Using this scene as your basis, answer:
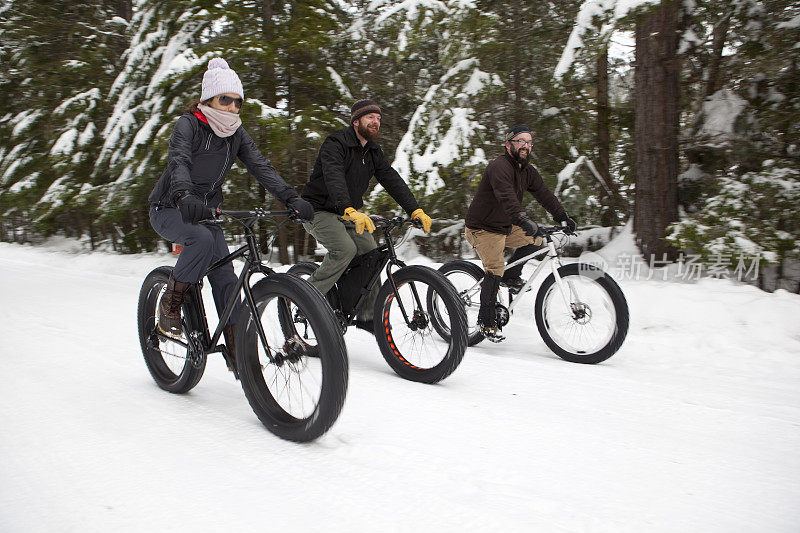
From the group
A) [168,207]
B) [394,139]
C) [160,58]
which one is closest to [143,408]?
[168,207]

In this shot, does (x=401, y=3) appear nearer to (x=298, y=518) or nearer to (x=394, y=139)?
(x=394, y=139)

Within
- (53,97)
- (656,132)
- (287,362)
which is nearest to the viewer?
(287,362)

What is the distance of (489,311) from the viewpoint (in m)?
5.33

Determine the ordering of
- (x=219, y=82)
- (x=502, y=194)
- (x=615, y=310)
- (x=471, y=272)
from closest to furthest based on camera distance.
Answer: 1. (x=219, y=82)
2. (x=615, y=310)
3. (x=502, y=194)
4. (x=471, y=272)

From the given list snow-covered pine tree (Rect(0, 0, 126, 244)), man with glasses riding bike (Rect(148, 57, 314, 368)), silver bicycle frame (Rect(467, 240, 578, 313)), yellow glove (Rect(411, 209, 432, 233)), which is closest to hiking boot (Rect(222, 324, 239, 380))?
man with glasses riding bike (Rect(148, 57, 314, 368))

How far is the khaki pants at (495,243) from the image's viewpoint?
543cm

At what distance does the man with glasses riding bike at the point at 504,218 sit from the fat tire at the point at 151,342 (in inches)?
110

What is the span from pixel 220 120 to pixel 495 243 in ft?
9.74

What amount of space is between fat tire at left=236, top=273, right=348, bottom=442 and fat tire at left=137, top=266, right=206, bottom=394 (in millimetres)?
693

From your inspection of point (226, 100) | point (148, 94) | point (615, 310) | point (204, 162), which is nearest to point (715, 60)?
point (615, 310)

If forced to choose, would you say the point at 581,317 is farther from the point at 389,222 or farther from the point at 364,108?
the point at 364,108

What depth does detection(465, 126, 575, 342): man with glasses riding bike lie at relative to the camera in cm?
521

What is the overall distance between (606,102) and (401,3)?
3921 mm

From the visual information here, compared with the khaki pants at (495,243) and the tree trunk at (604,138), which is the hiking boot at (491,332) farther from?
the tree trunk at (604,138)
